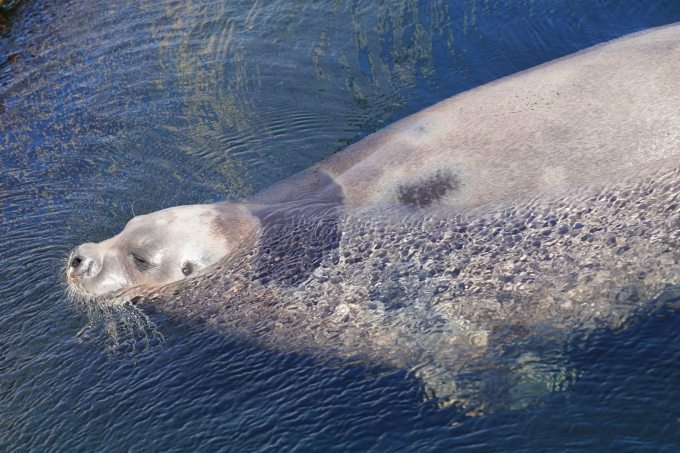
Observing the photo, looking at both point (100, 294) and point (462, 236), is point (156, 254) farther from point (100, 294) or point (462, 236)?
point (462, 236)

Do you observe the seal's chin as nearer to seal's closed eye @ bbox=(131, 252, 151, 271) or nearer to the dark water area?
the dark water area

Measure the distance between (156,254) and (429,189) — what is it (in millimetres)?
2790

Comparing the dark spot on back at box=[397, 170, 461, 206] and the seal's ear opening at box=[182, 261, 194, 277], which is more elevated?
the seal's ear opening at box=[182, 261, 194, 277]

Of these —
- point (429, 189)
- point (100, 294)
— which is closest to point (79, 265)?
point (100, 294)

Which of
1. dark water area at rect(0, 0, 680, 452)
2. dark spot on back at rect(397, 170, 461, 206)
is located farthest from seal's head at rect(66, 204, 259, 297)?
dark spot on back at rect(397, 170, 461, 206)

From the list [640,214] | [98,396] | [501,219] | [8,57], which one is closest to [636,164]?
[640,214]

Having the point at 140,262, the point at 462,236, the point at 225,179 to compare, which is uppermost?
the point at 225,179

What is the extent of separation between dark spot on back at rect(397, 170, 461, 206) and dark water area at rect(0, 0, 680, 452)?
1.79 meters

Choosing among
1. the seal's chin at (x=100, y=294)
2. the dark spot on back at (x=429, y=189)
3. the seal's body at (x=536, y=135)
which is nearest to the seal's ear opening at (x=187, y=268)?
the seal's chin at (x=100, y=294)

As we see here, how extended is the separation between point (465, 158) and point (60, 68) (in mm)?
8353

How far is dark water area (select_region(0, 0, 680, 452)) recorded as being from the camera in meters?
5.09

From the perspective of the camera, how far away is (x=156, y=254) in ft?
22.6

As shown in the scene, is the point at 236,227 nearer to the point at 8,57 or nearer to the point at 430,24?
the point at 430,24

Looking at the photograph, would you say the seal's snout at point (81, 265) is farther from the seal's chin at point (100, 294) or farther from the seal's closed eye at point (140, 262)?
the seal's closed eye at point (140, 262)
